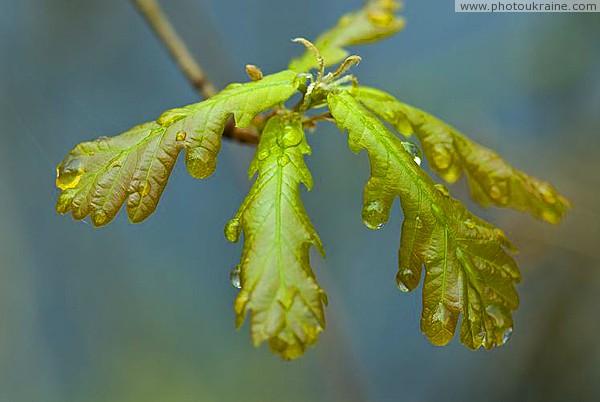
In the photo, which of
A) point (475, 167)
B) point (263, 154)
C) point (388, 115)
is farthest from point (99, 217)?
point (475, 167)

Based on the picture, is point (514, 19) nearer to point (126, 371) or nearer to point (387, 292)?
point (387, 292)

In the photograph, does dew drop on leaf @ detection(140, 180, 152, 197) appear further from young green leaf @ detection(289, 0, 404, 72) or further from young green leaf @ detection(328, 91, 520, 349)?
young green leaf @ detection(289, 0, 404, 72)

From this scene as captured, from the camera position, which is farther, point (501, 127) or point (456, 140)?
point (501, 127)

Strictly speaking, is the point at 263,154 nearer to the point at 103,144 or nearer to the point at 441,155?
the point at 103,144

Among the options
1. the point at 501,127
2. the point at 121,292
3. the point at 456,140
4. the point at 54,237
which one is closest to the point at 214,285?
the point at 121,292

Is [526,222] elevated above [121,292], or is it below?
above

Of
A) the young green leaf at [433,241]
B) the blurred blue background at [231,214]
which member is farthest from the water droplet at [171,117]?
the blurred blue background at [231,214]
